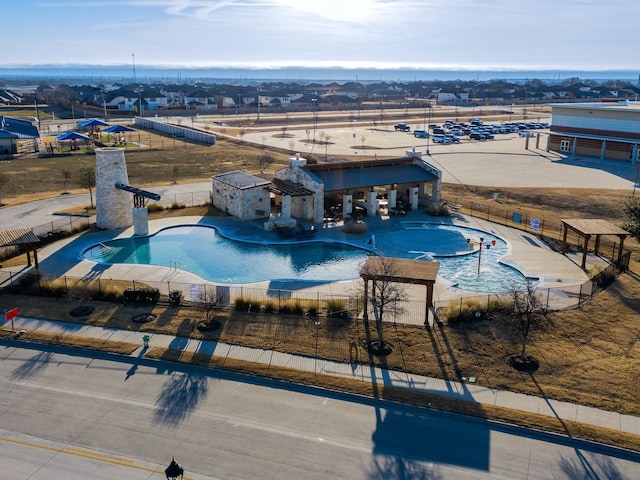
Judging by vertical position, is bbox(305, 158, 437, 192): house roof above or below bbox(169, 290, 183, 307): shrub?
above

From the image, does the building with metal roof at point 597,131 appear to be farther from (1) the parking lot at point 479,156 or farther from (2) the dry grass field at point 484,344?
(2) the dry grass field at point 484,344

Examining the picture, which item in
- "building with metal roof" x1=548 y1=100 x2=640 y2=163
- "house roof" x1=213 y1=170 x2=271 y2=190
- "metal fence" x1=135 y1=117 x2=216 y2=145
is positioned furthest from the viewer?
"metal fence" x1=135 y1=117 x2=216 y2=145

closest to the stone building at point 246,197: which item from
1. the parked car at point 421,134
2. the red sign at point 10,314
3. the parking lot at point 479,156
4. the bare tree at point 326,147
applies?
the red sign at point 10,314

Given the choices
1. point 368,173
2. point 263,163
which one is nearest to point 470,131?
point 263,163

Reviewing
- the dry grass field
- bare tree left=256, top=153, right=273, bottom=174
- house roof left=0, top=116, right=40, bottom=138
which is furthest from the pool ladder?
house roof left=0, top=116, right=40, bottom=138

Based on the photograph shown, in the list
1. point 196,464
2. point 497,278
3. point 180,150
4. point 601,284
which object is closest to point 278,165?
point 180,150

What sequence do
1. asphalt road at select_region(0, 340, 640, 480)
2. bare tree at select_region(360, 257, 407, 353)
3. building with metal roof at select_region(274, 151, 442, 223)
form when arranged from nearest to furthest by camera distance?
asphalt road at select_region(0, 340, 640, 480) → bare tree at select_region(360, 257, 407, 353) → building with metal roof at select_region(274, 151, 442, 223)

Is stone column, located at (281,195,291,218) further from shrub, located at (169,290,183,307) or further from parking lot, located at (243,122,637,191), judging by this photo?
parking lot, located at (243,122,637,191)
